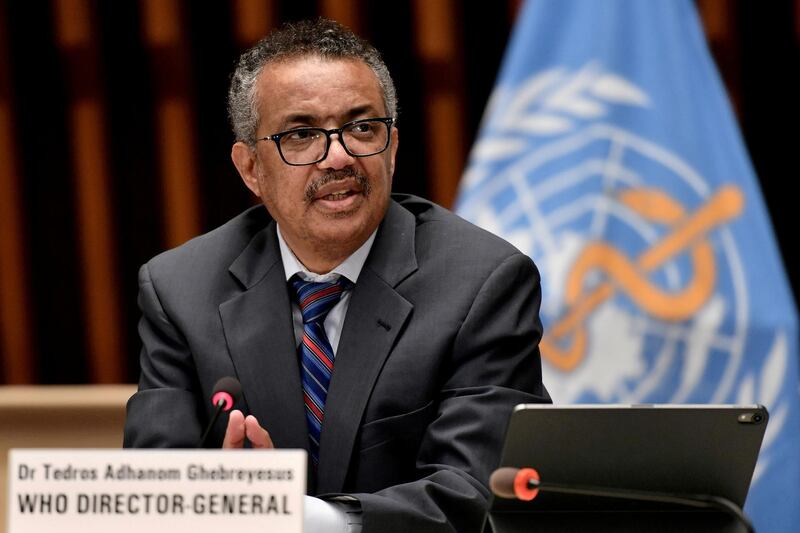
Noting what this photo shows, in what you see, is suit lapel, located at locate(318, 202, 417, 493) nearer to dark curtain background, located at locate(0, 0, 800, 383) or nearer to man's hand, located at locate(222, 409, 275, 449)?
man's hand, located at locate(222, 409, 275, 449)

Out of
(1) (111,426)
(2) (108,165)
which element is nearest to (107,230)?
(2) (108,165)

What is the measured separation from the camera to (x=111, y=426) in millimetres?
3123

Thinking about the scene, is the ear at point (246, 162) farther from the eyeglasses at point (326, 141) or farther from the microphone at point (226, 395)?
the microphone at point (226, 395)

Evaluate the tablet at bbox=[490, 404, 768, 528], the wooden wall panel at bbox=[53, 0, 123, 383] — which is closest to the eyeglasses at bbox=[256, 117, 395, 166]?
the tablet at bbox=[490, 404, 768, 528]

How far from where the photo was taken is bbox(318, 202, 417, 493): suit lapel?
2043mm

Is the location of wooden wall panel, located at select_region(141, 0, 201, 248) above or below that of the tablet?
above

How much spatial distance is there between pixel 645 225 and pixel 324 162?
1.45 meters

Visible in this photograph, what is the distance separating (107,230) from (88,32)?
2.24 feet

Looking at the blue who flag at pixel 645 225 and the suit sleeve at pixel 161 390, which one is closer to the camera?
the suit sleeve at pixel 161 390

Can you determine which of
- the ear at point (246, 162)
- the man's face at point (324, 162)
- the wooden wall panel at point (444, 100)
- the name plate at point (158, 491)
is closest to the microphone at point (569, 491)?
the name plate at point (158, 491)

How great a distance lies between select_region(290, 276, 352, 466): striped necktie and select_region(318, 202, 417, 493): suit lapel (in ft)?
0.16

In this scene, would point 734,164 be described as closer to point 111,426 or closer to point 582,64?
point 582,64

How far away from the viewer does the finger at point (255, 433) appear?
1.80m

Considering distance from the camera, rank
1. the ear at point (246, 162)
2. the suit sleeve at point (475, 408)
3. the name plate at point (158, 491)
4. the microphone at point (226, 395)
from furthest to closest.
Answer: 1. the ear at point (246, 162)
2. the suit sleeve at point (475, 408)
3. the microphone at point (226, 395)
4. the name plate at point (158, 491)
